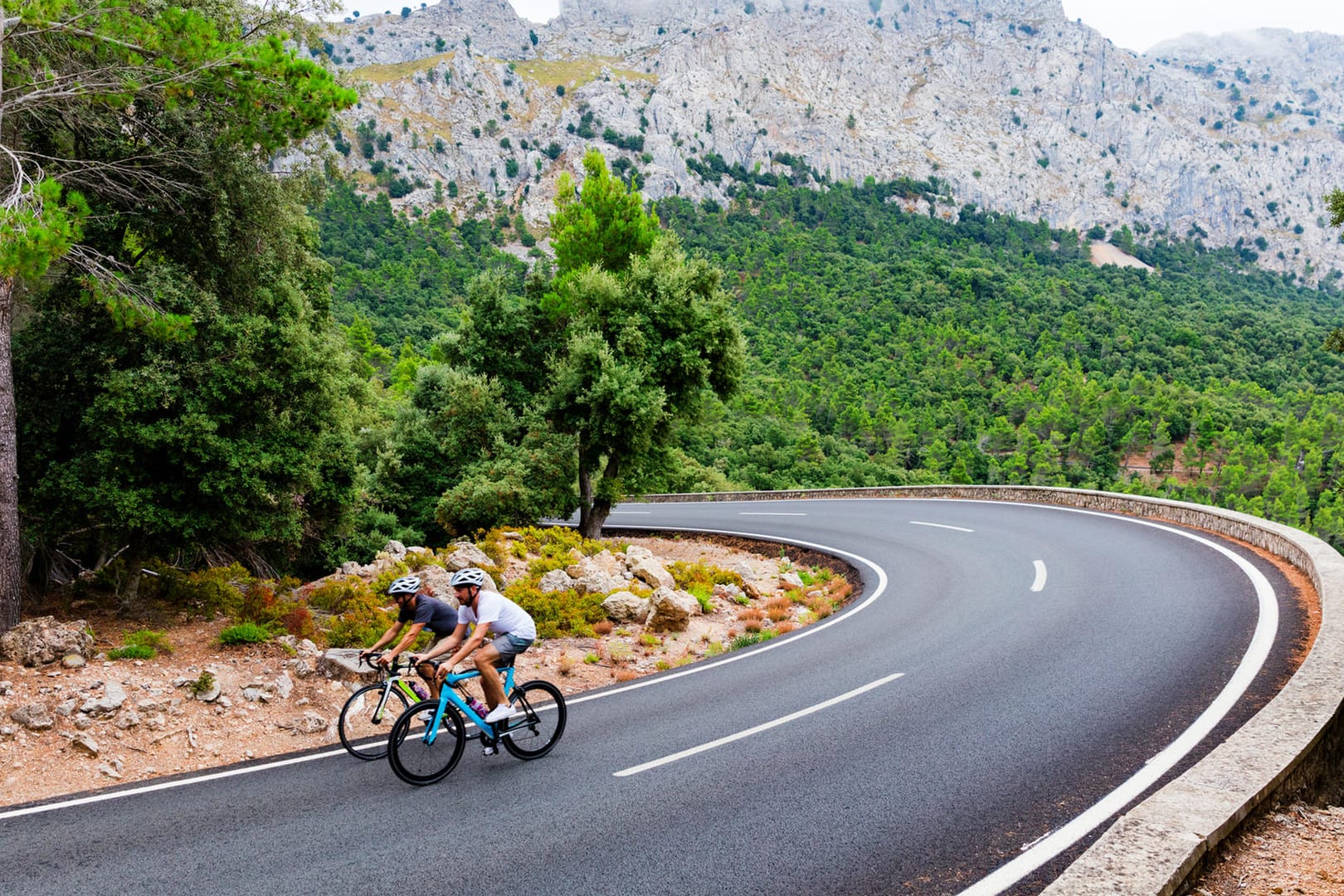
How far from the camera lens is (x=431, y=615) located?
7207 mm

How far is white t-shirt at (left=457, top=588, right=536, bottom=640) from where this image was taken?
680cm

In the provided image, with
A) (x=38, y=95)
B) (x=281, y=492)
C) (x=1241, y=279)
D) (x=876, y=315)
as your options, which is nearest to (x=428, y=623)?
(x=281, y=492)

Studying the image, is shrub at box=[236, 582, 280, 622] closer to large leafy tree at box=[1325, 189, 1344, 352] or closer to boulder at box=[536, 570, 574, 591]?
boulder at box=[536, 570, 574, 591]

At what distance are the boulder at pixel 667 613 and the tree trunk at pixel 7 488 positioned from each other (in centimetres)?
839

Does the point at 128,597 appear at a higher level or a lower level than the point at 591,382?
lower

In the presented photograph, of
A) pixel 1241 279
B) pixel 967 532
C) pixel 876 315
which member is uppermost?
pixel 1241 279

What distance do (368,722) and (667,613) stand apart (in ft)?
18.0

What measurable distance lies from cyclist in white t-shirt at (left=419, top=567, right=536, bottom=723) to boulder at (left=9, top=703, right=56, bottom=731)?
3946mm

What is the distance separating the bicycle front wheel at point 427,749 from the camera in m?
6.23

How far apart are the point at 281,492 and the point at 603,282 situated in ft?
39.0

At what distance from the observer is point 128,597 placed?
10.7 meters

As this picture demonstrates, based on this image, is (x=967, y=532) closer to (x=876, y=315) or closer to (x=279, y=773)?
(x=279, y=773)

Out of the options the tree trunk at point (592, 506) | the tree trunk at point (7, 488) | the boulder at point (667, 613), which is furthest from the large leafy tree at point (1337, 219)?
the tree trunk at point (7, 488)

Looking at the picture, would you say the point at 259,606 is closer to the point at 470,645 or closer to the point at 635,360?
the point at 470,645
